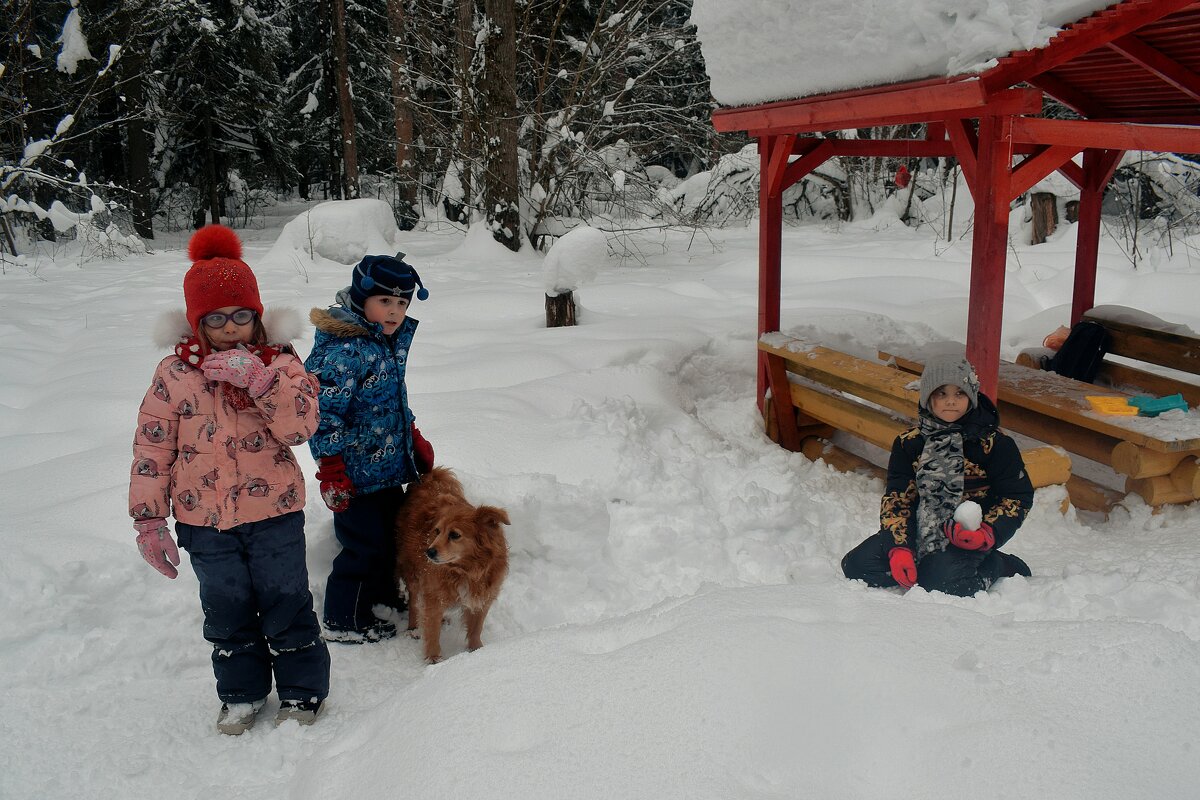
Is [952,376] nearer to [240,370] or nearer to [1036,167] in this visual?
[1036,167]

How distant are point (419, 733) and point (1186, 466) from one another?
14.6 ft

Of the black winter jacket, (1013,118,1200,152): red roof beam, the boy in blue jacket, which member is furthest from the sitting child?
the boy in blue jacket

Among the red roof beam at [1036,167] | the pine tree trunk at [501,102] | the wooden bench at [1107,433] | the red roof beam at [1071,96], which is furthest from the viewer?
the pine tree trunk at [501,102]

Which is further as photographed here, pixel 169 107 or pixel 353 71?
pixel 353 71

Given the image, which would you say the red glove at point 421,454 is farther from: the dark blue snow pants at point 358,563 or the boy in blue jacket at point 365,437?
the dark blue snow pants at point 358,563

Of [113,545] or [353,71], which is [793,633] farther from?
[353,71]

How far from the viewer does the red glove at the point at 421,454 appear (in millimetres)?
4031

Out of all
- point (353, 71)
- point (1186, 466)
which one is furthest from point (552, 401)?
point (353, 71)

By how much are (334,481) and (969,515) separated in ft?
9.00

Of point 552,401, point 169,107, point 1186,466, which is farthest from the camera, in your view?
point 169,107

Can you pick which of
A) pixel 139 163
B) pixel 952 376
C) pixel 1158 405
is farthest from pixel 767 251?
pixel 139 163

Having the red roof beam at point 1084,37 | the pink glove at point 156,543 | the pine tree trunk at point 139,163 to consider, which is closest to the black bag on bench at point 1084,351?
the red roof beam at point 1084,37

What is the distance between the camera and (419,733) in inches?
95.3

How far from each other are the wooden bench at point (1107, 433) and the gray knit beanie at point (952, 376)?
151 cm
